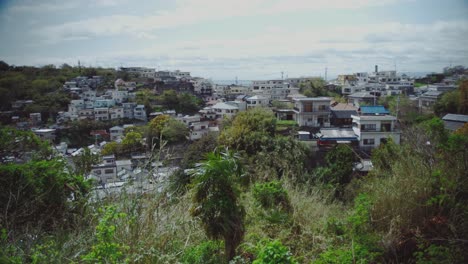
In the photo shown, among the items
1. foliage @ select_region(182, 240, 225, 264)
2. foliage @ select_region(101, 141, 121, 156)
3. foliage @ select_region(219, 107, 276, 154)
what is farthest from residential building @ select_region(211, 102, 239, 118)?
foliage @ select_region(182, 240, 225, 264)

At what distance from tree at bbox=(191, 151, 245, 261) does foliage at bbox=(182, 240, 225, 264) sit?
3.7 inches

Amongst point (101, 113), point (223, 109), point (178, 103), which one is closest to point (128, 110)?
point (101, 113)

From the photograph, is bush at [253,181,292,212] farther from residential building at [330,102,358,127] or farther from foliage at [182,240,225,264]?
residential building at [330,102,358,127]

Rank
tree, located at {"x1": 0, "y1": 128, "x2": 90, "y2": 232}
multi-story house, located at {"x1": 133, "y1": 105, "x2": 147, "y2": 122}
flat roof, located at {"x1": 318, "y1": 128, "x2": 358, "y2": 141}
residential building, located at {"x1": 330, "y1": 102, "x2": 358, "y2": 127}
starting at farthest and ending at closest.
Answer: multi-story house, located at {"x1": 133, "y1": 105, "x2": 147, "y2": 122} → residential building, located at {"x1": 330, "y1": 102, "x2": 358, "y2": 127} → flat roof, located at {"x1": 318, "y1": 128, "x2": 358, "y2": 141} → tree, located at {"x1": 0, "y1": 128, "x2": 90, "y2": 232}

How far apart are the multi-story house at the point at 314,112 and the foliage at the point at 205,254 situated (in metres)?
11.4

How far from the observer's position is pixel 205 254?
215cm

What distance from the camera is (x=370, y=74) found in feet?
103

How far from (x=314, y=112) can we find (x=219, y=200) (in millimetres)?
11803

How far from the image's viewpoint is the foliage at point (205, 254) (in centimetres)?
202

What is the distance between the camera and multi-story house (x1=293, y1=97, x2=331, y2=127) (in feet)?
43.2

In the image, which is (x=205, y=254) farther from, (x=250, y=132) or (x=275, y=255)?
(x=250, y=132)

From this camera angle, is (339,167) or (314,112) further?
(314,112)

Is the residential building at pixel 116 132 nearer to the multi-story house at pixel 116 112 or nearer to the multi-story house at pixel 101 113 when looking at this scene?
the multi-story house at pixel 101 113

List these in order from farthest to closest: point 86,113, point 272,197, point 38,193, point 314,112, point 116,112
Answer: point 116,112 < point 86,113 < point 314,112 < point 272,197 < point 38,193
